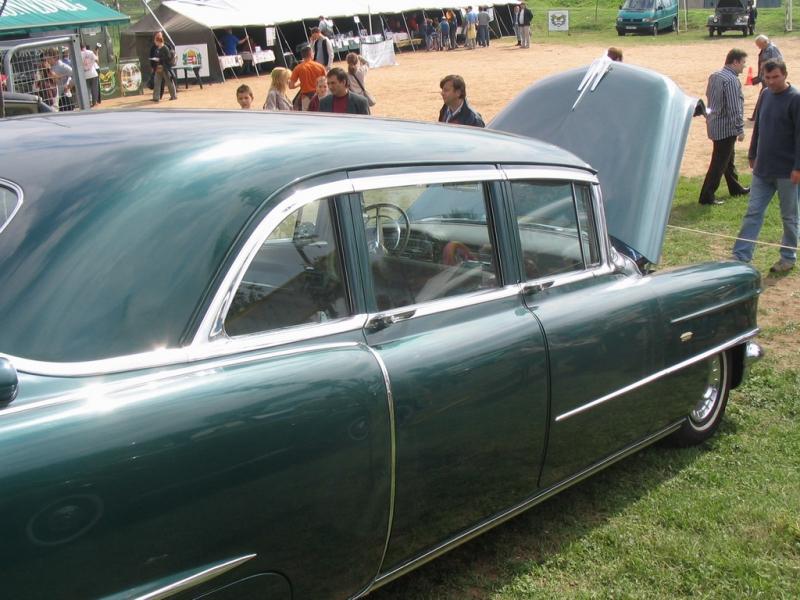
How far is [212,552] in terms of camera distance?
228 centimetres

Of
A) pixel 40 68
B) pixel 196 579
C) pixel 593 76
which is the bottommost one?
pixel 196 579

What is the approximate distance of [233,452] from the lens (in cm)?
230

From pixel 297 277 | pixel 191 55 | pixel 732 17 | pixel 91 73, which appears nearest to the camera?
pixel 297 277

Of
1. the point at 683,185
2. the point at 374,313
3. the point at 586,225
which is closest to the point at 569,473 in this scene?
the point at 586,225

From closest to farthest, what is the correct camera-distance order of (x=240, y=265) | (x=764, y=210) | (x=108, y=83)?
(x=240, y=265)
(x=764, y=210)
(x=108, y=83)

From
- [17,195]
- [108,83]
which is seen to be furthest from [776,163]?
[108,83]

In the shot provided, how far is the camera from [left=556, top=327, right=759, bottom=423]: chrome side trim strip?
137 inches

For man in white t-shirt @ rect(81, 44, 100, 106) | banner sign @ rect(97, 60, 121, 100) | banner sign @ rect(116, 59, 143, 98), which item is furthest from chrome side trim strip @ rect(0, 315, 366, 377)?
banner sign @ rect(116, 59, 143, 98)

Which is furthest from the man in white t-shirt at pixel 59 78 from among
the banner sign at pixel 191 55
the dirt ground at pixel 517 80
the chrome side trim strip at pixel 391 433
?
the banner sign at pixel 191 55

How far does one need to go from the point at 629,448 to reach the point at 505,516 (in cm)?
88

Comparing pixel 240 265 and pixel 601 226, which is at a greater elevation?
pixel 240 265

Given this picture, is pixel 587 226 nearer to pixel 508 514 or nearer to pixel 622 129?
pixel 508 514

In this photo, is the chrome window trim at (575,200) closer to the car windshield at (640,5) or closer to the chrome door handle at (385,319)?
the chrome door handle at (385,319)

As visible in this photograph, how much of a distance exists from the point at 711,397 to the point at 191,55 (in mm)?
27484
